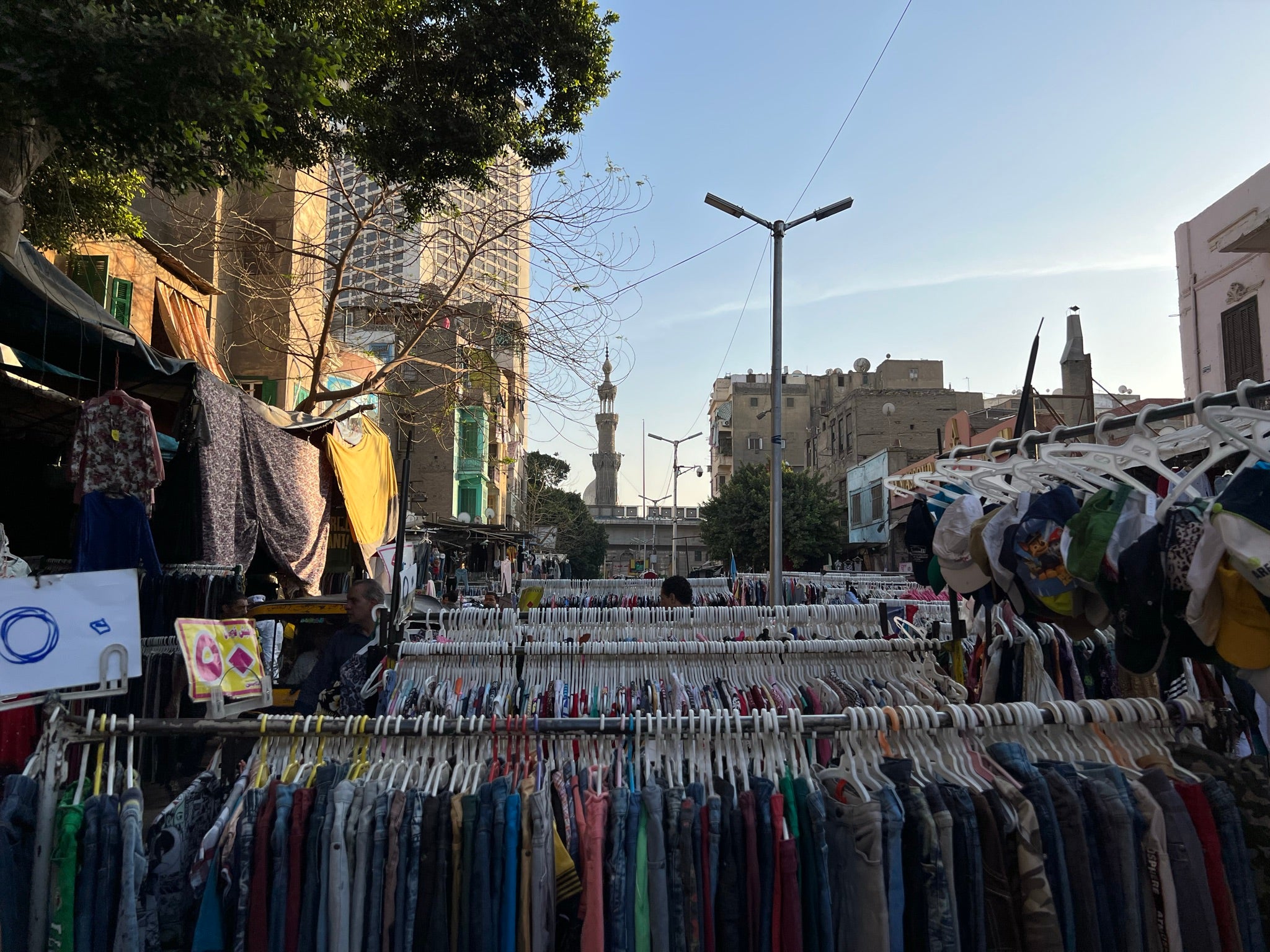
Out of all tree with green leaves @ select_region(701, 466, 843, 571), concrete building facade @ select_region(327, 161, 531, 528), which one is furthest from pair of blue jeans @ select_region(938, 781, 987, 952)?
tree with green leaves @ select_region(701, 466, 843, 571)

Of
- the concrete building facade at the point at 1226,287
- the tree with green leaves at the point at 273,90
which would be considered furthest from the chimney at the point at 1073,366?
the tree with green leaves at the point at 273,90

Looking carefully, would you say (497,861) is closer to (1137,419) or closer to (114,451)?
(1137,419)

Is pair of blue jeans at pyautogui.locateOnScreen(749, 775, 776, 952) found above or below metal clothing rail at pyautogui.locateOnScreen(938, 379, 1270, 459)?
below

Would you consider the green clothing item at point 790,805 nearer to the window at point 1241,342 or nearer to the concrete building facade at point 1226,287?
the concrete building facade at point 1226,287

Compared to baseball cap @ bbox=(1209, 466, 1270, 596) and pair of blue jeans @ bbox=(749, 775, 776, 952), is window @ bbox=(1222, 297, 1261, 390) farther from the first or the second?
pair of blue jeans @ bbox=(749, 775, 776, 952)

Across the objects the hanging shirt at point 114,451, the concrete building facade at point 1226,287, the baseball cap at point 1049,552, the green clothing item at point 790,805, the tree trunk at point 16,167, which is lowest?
the green clothing item at point 790,805

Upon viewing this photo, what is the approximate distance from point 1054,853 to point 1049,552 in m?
0.97

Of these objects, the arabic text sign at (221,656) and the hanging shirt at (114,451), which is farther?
the hanging shirt at (114,451)

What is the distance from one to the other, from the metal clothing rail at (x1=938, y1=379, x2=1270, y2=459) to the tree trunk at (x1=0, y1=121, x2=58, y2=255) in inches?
240

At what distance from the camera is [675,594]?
7270 millimetres

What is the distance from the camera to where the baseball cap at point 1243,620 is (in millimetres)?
2131

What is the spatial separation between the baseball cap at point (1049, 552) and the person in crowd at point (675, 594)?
4.44 m

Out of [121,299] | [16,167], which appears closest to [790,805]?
[16,167]

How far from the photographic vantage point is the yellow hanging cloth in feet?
31.1
